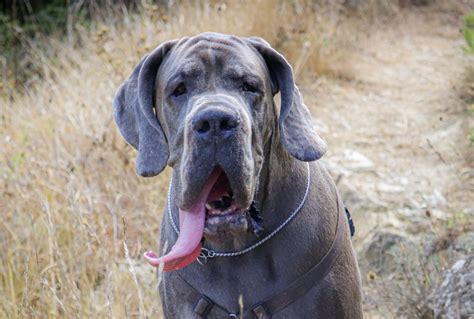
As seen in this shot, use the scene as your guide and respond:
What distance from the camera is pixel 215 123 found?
114 inches

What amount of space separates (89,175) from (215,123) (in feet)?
10.9

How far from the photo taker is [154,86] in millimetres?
3398

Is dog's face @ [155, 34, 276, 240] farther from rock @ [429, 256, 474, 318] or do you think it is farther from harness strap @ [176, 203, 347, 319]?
rock @ [429, 256, 474, 318]

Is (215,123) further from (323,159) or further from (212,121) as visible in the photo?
(323,159)

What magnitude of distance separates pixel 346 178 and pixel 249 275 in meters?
3.03

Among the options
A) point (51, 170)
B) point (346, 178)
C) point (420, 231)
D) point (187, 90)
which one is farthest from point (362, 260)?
point (187, 90)

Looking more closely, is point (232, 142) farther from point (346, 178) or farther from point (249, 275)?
point (346, 178)

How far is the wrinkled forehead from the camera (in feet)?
10.4

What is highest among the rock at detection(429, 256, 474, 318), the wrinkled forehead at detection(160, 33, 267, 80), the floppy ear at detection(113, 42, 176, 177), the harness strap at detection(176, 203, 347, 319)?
the wrinkled forehead at detection(160, 33, 267, 80)

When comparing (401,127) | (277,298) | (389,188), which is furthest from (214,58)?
(401,127)

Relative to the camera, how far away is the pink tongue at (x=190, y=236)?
119 inches

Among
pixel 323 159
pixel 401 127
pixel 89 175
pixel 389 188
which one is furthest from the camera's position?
pixel 401 127

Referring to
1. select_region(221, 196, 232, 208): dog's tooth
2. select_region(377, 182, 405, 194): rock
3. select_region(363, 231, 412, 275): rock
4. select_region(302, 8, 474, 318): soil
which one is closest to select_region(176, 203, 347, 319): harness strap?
select_region(221, 196, 232, 208): dog's tooth

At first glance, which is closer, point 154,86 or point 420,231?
point 154,86
